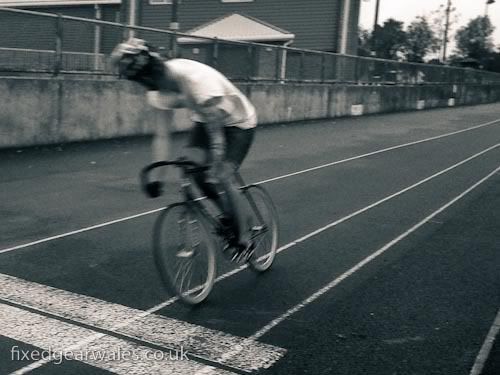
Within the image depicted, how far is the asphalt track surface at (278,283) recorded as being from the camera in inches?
165

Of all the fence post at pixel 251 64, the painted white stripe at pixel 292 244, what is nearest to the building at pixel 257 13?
the fence post at pixel 251 64

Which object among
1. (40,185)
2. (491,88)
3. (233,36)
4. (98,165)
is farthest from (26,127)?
(491,88)

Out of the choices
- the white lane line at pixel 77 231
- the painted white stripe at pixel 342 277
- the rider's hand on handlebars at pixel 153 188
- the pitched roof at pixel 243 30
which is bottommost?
the white lane line at pixel 77 231

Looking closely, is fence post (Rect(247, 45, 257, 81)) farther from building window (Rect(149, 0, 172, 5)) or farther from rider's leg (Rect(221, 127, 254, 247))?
building window (Rect(149, 0, 172, 5))

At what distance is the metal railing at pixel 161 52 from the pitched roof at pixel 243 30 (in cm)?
546

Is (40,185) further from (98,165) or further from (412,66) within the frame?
(412,66)

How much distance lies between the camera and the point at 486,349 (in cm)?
439

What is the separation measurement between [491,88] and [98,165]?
1684 inches

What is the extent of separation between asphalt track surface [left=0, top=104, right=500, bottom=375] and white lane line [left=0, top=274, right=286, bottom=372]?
14 mm

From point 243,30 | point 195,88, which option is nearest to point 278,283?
point 195,88

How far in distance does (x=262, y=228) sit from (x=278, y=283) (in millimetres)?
533

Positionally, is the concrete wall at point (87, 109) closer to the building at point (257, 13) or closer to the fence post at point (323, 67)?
the fence post at point (323, 67)

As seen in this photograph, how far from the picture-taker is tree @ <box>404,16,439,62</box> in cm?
9488

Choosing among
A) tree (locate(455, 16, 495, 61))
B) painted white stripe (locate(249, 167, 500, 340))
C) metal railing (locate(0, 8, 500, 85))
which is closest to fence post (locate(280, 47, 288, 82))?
metal railing (locate(0, 8, 500, 85))
